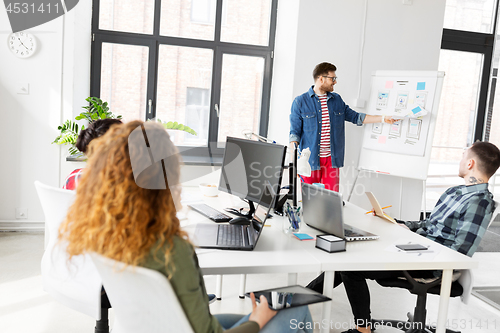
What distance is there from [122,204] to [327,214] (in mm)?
1079

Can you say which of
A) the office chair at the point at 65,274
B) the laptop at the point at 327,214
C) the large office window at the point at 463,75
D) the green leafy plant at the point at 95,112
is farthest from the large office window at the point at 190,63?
the office chair at the point at 65,274

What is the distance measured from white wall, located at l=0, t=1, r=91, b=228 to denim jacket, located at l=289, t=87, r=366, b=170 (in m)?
1.95

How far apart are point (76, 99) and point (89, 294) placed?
274 cm

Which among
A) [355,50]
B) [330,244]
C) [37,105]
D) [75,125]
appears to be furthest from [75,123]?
[330,244]

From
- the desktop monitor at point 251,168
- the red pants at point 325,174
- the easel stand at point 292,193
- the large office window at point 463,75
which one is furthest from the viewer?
the large office window at point 463,75

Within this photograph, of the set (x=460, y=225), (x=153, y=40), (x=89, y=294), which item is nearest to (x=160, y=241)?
(x=89, y=294)

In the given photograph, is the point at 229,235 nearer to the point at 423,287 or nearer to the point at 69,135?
the point at 423,287

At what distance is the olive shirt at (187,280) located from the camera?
100 cm

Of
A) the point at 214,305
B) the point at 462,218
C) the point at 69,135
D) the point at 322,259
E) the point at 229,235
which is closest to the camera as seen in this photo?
the point at 322,259

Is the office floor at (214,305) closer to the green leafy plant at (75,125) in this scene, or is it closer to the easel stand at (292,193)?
the easel stand at (292,193)

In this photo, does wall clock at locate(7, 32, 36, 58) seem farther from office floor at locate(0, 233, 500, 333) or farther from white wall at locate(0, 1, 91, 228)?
office floor at locate(0, 233, 500, 333)

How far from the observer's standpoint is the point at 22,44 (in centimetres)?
365

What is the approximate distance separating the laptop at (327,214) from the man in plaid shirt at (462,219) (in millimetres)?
252

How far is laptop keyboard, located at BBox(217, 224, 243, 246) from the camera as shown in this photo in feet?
5.46
